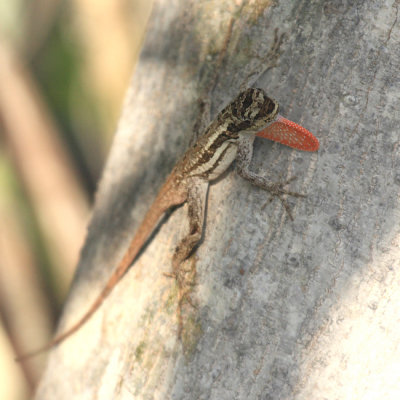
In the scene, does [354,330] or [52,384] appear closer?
[354,330]

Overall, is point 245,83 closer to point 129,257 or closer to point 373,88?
point 373,88

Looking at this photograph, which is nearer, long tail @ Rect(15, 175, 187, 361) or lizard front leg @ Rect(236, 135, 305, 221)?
lizard front leg @ Rect(236, 135, 305, 221)

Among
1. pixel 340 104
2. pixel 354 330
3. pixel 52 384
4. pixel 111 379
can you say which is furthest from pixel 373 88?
pixel 52 384

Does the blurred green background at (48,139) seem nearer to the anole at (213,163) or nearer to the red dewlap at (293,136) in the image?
the anole at (213,163)

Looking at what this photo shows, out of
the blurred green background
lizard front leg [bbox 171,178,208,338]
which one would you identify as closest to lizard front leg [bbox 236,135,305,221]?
lizard front leg [bbox 171,178,208,338]

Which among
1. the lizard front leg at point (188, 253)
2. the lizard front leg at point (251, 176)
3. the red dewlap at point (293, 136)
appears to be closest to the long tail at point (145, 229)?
the lizard front leg at point (188, 253)

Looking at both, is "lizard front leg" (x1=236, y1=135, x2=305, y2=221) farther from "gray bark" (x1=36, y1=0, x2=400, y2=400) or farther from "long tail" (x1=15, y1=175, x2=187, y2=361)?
"long tail" (x1=15, y1=175, x2=187, y2=361)

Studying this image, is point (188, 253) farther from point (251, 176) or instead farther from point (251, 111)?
point (251, 111)
